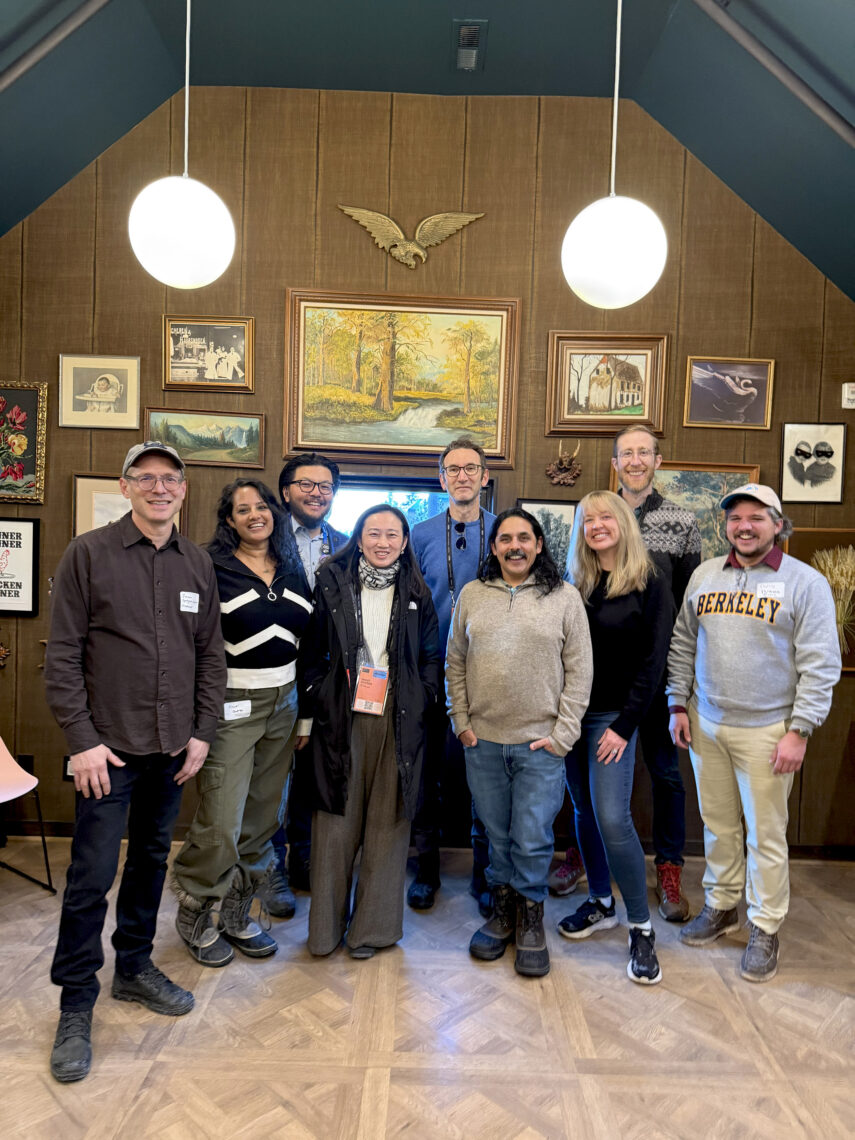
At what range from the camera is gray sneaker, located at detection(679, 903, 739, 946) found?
257 centimetres

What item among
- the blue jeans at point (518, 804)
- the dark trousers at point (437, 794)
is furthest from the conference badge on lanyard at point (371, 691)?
the blue jeans at point (518, 804)

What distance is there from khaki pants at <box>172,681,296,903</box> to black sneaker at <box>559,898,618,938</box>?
3.56 feet

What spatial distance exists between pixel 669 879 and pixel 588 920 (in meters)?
0.41

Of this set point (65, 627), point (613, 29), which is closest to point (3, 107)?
point (65, 627)

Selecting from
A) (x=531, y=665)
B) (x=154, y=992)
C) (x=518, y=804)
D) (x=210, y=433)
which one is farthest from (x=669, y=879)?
(x=210, y=433)

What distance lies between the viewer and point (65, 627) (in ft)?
6.28

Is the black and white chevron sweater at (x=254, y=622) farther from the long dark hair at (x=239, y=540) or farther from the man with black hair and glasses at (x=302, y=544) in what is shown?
the man with black hair and glasses at (x=302, y=544)

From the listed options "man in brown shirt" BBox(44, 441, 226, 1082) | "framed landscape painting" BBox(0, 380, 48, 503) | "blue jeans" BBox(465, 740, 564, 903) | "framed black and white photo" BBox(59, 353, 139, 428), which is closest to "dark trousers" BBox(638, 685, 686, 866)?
"blue jeans" BBox(465, 740, 564, 903)

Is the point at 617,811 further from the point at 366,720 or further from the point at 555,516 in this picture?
the point at 555,516

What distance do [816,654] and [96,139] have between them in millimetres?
3537

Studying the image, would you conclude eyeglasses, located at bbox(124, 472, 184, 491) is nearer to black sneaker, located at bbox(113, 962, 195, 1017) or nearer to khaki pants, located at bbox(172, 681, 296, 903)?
khaki pants, located at bbox(172, 681, 296, 903)

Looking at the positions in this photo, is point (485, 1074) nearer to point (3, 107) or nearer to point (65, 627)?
point (65, 627)

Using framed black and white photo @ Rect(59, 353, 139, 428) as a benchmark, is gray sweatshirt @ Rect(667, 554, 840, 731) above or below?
below

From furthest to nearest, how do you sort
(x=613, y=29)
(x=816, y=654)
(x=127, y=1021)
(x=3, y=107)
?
(x=613, y=29), (x=3, y=107), (x=816, y=654), (x=127, y=1021)
